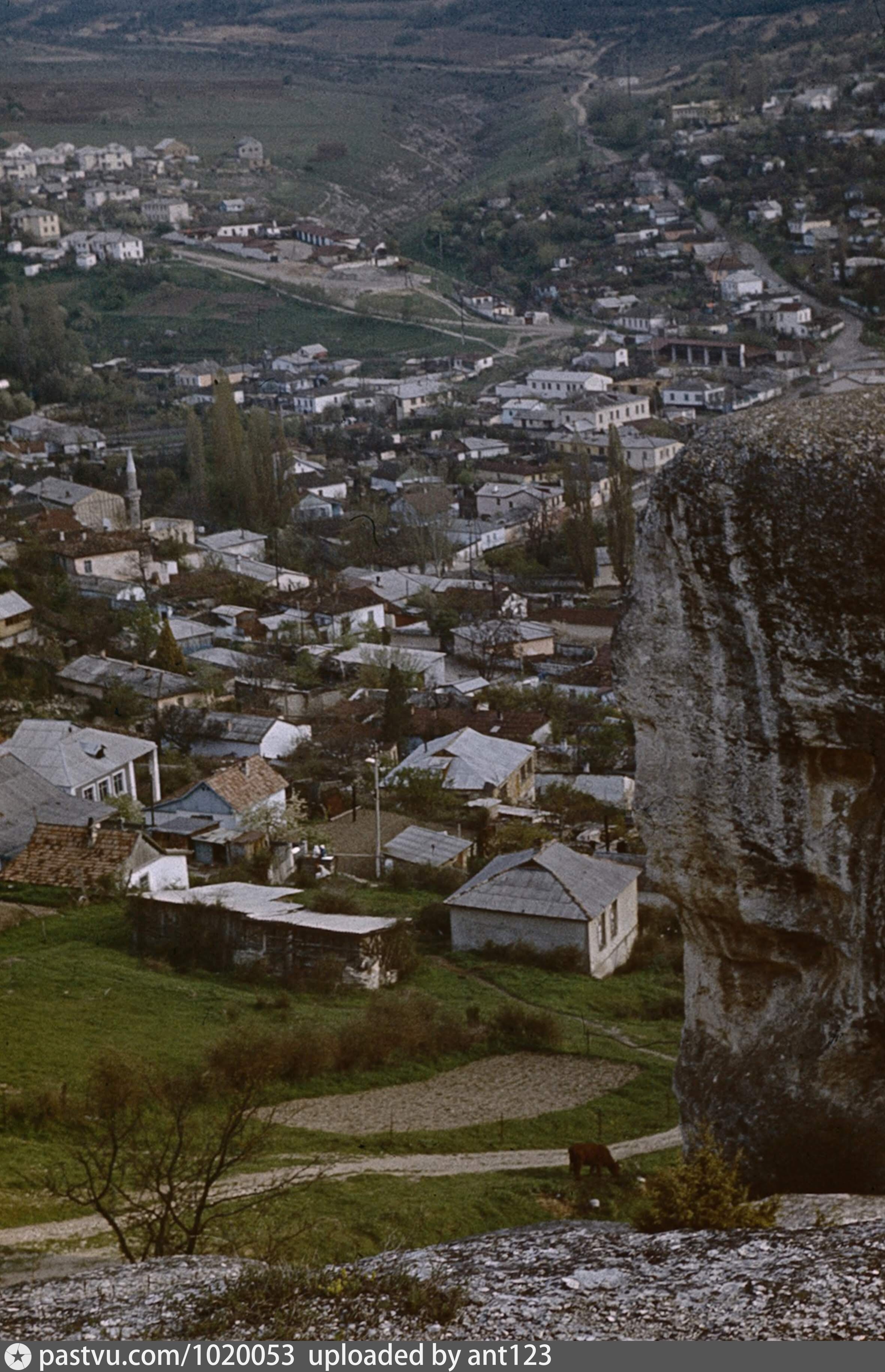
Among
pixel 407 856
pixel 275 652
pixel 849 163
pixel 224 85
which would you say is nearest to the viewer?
pixel 407 856

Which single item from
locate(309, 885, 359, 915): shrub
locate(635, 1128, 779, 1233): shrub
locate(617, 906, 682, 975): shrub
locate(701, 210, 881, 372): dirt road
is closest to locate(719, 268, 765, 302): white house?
locate(701, 210, 881, 372): dirt road

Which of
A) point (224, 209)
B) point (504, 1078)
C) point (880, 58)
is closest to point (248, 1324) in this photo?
point (504, 1078)

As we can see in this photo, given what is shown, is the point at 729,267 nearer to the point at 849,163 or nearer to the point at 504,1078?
the point at 849,163

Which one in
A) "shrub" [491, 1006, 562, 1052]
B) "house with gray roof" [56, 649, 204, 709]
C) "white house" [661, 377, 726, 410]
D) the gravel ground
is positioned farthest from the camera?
"white house" [661, 377, 726, 410]

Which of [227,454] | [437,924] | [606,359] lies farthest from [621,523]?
[606,359]

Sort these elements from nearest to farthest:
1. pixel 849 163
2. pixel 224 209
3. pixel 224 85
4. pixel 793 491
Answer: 1. pixel 793 491
2. pixel 849 163
3. pixel 224 209
4. pixel 224 85

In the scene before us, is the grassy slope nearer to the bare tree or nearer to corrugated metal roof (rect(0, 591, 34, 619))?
corrugated metal roof (rect(0, 591, 34, 619))
